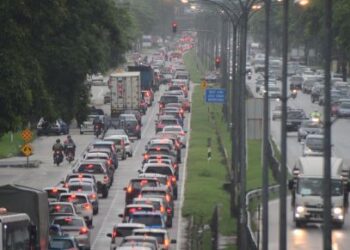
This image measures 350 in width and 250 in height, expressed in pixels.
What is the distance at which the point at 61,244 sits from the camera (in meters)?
40.8

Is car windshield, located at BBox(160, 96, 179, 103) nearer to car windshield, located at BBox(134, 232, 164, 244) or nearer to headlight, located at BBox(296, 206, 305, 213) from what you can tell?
headlight, located at BBox(296, 206, 305, 213)

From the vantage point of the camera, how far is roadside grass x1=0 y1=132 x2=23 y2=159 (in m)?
81.3

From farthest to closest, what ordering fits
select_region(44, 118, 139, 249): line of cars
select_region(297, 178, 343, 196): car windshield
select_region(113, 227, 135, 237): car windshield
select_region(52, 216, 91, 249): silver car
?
select_region(297, 178, 343, 196): car windshield → select_region(44, 118, 139, 249): line of cars → select_region(52, 216, 91, 249): silver car → select_region(113, 227, 135, 237): car windshield

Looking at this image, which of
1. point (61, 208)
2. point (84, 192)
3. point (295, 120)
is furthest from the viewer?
point (295, 120)

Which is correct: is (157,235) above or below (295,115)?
above

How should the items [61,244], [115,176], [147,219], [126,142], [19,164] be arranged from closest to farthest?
1. [61,244]
2. [147,219]
3. [115,176]
4. [19,164]
5. [126,142]

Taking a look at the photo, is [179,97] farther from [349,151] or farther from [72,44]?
[72,44]

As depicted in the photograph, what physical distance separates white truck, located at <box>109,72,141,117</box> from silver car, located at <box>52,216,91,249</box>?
59.7 m

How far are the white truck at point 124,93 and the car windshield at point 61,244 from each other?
215ft

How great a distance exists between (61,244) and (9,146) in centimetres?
4478

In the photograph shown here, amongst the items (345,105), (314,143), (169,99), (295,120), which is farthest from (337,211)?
(169,99)

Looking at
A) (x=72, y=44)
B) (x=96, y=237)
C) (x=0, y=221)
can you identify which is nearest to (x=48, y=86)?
(x=72, y=44)

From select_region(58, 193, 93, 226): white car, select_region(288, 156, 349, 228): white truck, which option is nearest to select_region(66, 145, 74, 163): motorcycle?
select_region(58, 193, 93, 226): white car

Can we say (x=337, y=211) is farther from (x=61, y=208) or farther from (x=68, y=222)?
(x=68, y=222)
